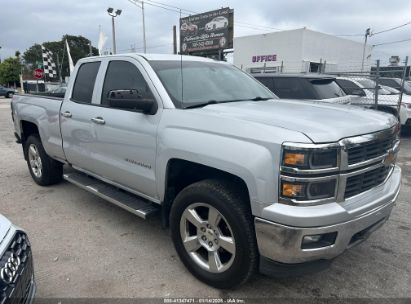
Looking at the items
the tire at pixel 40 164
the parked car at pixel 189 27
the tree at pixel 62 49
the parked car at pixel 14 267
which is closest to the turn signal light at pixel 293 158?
the parked car at pixel 14 267

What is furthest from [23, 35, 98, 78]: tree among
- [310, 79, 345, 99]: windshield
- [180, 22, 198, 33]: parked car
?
[310, 79, 345, 99]: windshield

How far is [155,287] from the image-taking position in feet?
9.50

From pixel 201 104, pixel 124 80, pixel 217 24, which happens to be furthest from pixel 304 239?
pixel 217 24

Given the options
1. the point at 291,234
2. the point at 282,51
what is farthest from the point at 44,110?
the point at 282,51

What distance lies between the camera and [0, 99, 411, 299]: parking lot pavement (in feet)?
9.35

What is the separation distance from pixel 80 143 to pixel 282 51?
79.6 feet

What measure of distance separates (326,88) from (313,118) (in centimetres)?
526

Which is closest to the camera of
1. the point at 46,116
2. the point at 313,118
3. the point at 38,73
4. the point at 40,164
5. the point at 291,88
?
the point at 313,118

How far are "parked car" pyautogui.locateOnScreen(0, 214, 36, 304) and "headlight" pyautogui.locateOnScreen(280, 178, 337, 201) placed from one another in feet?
5.37

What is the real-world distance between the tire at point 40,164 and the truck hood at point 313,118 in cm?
332

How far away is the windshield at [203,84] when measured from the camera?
3.24 meters

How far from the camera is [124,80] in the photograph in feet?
12.1

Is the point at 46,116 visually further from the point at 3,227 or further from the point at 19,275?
the point at 19,275

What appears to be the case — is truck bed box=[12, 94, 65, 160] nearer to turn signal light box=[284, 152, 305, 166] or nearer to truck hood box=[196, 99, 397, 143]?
truck hood box=[196, 99, 397, 143]
